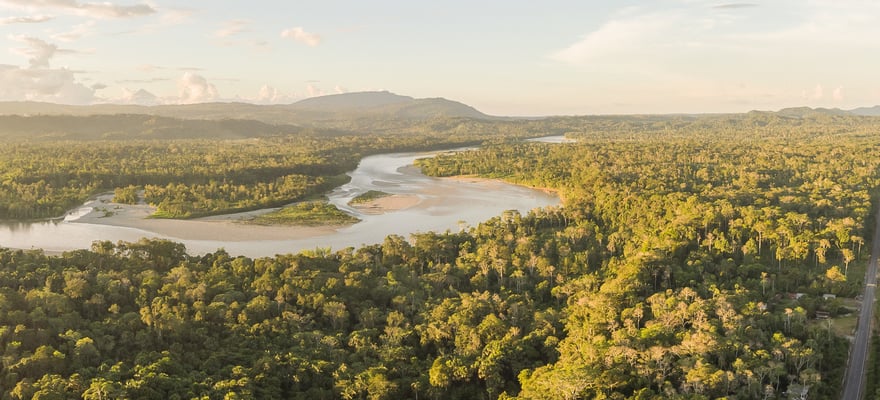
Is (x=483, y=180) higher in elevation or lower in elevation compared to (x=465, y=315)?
higher


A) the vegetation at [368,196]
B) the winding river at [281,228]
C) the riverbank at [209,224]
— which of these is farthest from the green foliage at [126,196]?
the vegetation at [368,196]

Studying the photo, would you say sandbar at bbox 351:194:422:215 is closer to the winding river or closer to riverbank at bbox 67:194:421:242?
riverbank at bbox 67:194:421:242

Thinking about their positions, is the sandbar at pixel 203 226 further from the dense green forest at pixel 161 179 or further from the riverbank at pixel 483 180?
the riverbank at pixel 483 180

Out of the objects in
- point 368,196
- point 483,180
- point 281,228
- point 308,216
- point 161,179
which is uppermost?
point 161,179

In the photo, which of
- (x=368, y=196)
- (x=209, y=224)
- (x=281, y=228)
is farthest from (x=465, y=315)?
(x=368, y=196)

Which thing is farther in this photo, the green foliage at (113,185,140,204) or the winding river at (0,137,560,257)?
the green foliage at (113,185,140,204)

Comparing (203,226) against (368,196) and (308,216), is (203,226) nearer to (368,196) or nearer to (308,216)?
(308,216)

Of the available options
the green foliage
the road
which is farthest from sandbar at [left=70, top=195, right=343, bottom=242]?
the road
